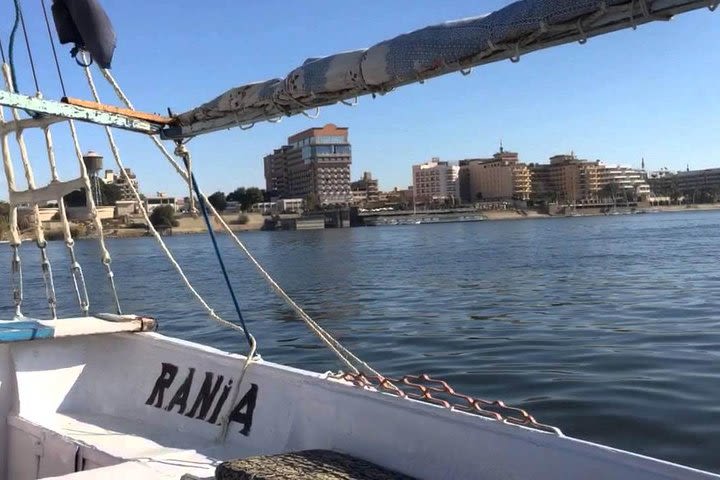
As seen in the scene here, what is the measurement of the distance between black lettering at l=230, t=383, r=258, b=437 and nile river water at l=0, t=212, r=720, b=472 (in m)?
3.69

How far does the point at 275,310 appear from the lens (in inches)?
770

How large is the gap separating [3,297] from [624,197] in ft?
618

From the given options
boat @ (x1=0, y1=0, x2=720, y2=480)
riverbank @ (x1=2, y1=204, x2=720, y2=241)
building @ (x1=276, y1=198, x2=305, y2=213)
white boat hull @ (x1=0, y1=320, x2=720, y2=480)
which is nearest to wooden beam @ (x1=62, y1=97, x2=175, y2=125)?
boat @ (x1=0, y1=0, x2=720, y2=480)

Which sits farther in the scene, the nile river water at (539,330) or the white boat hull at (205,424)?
the nile river water at (539,330)

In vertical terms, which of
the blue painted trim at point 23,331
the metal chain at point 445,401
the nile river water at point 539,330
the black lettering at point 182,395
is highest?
the blue painted trim at point 23,331

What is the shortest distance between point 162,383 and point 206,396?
1.91ft

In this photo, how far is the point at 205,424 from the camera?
4.94 meters

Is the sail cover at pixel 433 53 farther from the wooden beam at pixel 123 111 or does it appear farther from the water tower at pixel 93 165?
the water tower at pixel 93 165

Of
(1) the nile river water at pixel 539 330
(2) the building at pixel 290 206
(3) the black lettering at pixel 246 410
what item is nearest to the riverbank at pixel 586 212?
(2) the building at pixel 290 206

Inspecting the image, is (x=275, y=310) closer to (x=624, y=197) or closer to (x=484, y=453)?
(x=484, y=453)

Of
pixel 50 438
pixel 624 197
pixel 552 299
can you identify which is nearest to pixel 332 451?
pixel 50 438

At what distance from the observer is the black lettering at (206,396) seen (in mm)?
4980

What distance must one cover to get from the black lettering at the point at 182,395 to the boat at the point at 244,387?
0.04 feet

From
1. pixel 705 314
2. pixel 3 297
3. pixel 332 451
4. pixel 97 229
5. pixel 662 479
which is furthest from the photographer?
pixel 3 297
